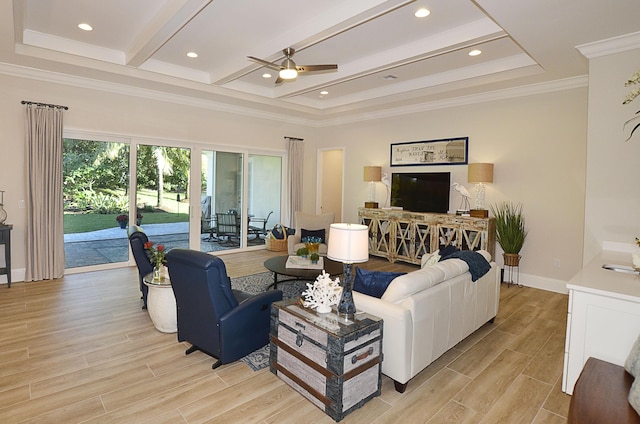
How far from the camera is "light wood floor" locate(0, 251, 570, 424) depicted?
2459 mm

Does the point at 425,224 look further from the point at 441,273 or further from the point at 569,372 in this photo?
the point at 569,372

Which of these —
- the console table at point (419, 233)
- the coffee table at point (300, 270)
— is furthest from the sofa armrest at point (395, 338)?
the console table at point (419, 233)

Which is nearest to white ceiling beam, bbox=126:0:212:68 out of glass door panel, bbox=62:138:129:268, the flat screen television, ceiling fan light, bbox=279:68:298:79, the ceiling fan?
the ceiling fan

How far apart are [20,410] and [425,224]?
566 centimetres

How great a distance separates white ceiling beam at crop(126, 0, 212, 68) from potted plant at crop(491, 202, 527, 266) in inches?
195

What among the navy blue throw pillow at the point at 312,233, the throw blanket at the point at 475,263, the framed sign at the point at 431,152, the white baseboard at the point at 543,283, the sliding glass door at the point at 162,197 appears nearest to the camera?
the throw blanket at the point at 475,263

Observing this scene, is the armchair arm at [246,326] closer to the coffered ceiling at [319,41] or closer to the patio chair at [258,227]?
the coffered ceiling at [319,41]

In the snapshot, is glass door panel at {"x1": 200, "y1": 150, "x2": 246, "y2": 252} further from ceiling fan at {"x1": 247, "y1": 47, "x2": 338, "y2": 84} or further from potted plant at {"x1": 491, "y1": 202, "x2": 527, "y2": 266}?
potted plant at {"x1": 491, "y1": 202, "x2": 527, "y2": 266}

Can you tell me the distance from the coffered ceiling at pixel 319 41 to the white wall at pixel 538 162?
389 millimetres

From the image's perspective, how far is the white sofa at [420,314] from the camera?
2664mm

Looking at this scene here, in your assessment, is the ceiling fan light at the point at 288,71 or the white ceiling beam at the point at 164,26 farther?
the ceiling fan light at the point at 288,71

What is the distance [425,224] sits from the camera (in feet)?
21.1

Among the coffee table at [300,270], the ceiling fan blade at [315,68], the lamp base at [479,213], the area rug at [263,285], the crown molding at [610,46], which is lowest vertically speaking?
the area rug at [263,285]

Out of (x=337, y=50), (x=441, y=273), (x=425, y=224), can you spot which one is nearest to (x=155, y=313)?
(x=441, y=273)
